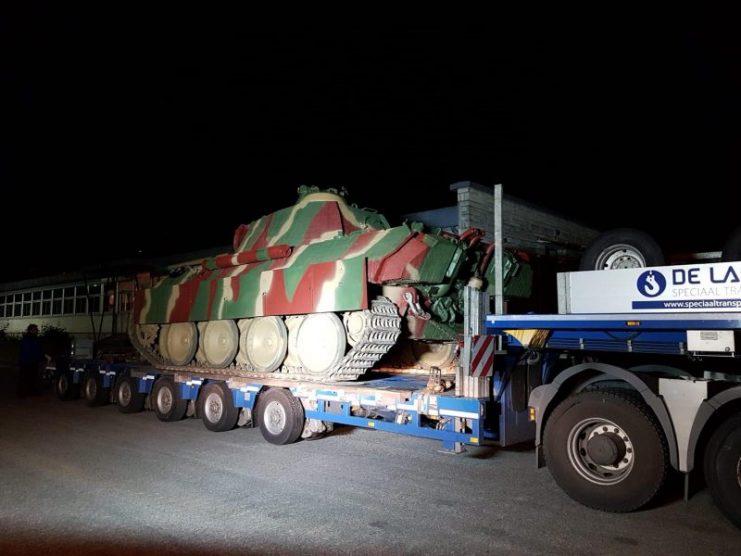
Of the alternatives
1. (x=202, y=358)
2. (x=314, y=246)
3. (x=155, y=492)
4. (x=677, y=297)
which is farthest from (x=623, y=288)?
(x=202, y=358)

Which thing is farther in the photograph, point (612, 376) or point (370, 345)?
point (370, 345)

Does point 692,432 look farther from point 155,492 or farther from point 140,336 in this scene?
point 140,336

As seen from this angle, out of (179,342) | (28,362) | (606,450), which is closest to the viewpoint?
(606,450)

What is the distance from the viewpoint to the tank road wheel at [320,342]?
8477 millimetres

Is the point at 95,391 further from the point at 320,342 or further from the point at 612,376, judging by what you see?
the point at 612,376

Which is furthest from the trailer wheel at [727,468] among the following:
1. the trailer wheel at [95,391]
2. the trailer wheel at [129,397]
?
the trailer wheel at [95,391]

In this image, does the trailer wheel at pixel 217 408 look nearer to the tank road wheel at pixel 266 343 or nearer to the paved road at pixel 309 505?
the tank road wheel at pixel 266 343

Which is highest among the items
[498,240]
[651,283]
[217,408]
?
[498,240]

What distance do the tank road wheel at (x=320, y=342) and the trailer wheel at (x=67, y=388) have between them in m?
8.12

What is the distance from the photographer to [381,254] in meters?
8.32

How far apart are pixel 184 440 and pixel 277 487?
3.30 meters

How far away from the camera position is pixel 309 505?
5352mm

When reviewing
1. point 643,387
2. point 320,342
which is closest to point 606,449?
point 643,387

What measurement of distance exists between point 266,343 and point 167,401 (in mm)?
2462
